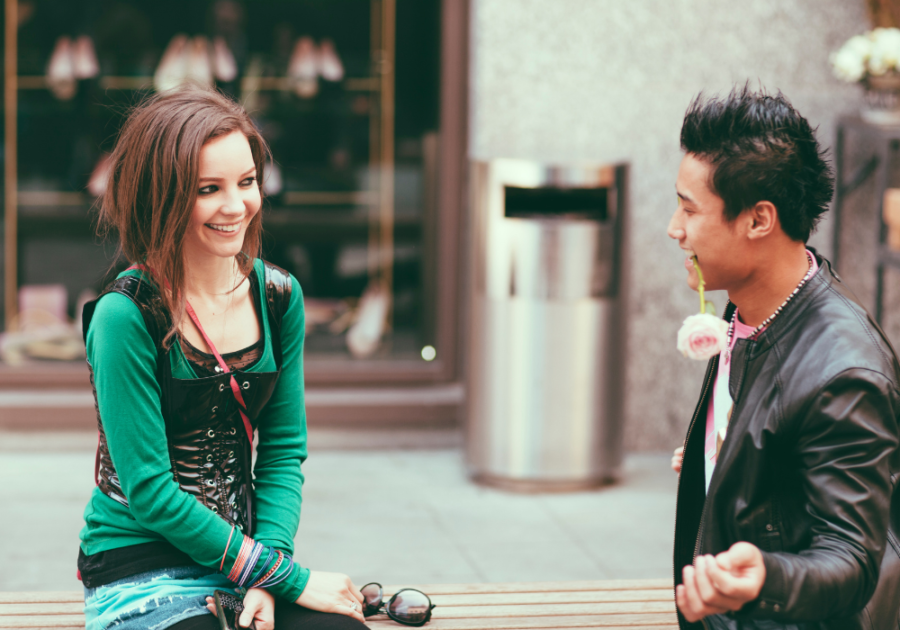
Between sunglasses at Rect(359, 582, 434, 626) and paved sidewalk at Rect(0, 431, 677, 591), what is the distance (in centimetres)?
122

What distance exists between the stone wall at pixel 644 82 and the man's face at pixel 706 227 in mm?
3187

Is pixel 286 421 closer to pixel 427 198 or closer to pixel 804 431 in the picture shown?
pixel 804 431

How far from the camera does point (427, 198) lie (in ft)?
18.4

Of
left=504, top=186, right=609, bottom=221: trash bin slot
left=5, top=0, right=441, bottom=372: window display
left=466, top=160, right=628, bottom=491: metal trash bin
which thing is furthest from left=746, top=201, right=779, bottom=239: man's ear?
left=5, top=0, right=441, bottom=372: window display

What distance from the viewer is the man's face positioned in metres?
1.85

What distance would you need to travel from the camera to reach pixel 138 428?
2.07 metres

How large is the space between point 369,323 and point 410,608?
3435 mm

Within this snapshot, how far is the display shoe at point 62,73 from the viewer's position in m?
5.40

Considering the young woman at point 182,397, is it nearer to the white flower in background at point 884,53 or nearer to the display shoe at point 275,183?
the display shoe at point 275,183

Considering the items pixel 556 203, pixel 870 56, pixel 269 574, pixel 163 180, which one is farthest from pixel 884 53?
pixel 269 574

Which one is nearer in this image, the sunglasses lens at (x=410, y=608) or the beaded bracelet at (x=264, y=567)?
the beaded bracelet at (x=264, y=567)

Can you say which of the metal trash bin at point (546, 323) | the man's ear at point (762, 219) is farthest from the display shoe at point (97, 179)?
the man's ear at point (762, 219)

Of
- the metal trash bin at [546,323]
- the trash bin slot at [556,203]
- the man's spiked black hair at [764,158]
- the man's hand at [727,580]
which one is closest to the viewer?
the man's hand at [727,580]

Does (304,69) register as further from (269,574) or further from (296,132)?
(269,574)
